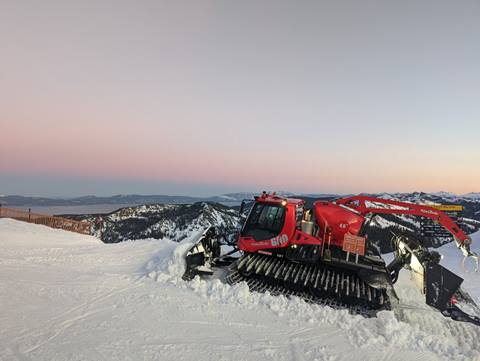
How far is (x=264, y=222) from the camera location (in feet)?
28.8

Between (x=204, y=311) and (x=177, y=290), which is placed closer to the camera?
(x=204, y=311)

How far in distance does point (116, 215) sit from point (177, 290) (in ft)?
379

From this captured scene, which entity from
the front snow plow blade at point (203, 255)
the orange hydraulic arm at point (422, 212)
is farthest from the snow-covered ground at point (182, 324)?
the orange hydraulic arm at point (422, 212)

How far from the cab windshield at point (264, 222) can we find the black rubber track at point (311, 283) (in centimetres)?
65

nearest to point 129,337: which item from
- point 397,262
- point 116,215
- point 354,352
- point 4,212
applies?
point 354,352

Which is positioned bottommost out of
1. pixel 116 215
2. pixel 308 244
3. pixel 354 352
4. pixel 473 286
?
pixel 116 215

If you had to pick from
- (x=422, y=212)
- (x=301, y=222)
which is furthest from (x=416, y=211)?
(x=301, y=222)

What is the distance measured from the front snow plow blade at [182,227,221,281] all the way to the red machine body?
3.47ft

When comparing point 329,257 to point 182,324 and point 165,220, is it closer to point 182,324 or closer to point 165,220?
point 182,324

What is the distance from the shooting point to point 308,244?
27.1 ft

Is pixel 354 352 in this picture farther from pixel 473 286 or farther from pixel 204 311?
pixel 473 286

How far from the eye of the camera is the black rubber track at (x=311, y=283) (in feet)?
21.7

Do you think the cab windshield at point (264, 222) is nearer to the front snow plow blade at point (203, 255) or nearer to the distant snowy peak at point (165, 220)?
the front snow plow blade at point (203, 255)

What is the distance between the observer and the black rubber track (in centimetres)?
661
